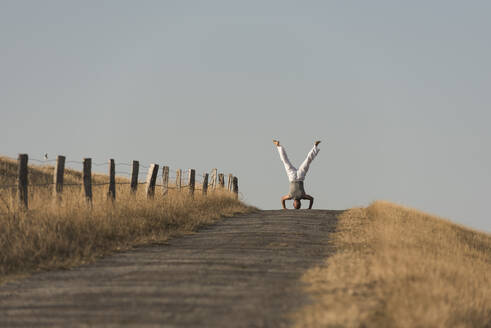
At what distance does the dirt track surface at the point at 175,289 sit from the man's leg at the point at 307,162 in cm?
1315

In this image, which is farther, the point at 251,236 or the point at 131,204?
the point at 131,204

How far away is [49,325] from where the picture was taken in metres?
6.98

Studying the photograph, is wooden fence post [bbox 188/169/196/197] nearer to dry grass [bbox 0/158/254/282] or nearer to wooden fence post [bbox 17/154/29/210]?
dry grass [bbox 0/158/254/282]

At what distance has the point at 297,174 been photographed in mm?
27406

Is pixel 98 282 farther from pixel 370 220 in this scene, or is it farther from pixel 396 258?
pixel 370 220

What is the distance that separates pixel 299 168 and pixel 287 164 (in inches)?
21.4

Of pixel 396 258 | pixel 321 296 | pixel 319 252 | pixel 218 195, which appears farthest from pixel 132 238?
pixel 218 195

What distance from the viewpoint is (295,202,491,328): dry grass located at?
7.15 meters

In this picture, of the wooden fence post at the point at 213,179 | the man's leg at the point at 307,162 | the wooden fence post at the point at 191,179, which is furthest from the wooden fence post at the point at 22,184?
the wooden fence post at the point at 213,179

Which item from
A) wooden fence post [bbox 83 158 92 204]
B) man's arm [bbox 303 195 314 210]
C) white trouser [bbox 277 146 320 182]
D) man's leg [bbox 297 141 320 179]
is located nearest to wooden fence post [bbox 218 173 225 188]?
man's arm [bbox 303 195 314 210]

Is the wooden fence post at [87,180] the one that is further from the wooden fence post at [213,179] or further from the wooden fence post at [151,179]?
the wooden fence post at [213,179]

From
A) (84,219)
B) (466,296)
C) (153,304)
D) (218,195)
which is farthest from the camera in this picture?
(218,195)

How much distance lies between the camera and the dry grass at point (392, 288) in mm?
7148

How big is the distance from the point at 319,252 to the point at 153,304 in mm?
5762
